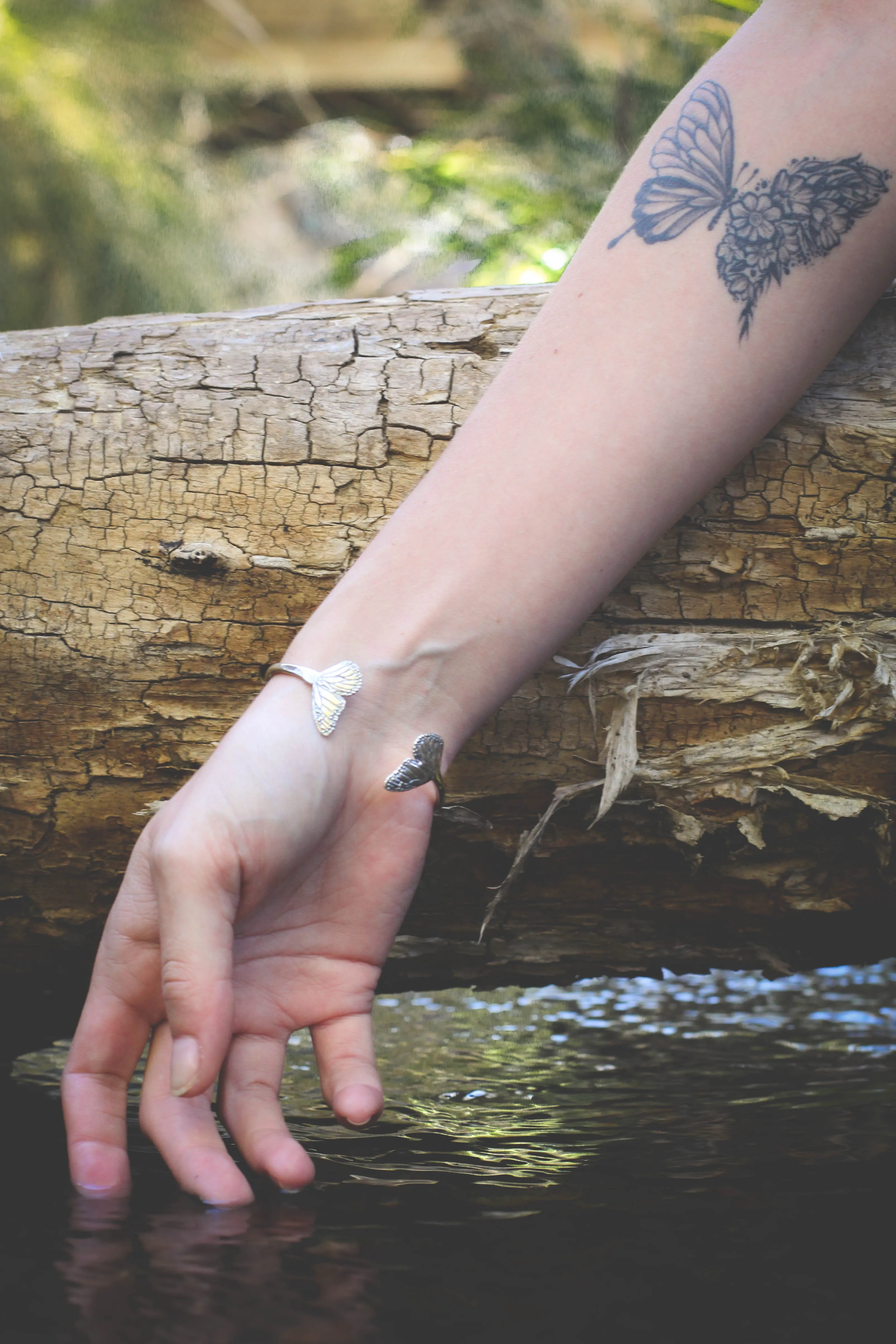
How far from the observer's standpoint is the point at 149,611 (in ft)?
3.17

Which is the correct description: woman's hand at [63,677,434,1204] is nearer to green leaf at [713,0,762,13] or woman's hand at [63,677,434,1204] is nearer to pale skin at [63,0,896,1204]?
pale skin at [63,0,896,1204]

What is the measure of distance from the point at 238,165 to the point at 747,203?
11.1 ft

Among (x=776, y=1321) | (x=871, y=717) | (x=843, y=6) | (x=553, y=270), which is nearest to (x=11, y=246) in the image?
(x=553, y=270)

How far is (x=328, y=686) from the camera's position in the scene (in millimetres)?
794

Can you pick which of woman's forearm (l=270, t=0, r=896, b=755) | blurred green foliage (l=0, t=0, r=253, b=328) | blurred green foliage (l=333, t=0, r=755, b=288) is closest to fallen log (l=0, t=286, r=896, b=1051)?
woman's forearm (l=270, t=0, r=896, b=755)

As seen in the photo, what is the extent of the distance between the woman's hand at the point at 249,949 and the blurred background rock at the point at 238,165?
1500 mm

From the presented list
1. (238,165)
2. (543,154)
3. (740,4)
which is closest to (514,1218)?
(740,4)

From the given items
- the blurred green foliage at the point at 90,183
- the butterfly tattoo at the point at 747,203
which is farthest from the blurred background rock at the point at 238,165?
the butterfly tattoo at the point at 747,203

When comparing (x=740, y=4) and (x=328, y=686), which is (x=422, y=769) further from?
(x=740, y=4)

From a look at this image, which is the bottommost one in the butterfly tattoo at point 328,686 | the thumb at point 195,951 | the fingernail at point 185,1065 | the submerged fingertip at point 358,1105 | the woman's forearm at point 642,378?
the submerged fingertip at point 358,1105

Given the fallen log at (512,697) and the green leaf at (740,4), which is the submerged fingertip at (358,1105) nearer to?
the fallen log at (512,697)

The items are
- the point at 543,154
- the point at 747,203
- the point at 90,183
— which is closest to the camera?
the point at 747,203

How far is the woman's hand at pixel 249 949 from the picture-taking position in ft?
2.21

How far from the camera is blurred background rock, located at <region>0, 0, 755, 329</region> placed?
2.27 metres
